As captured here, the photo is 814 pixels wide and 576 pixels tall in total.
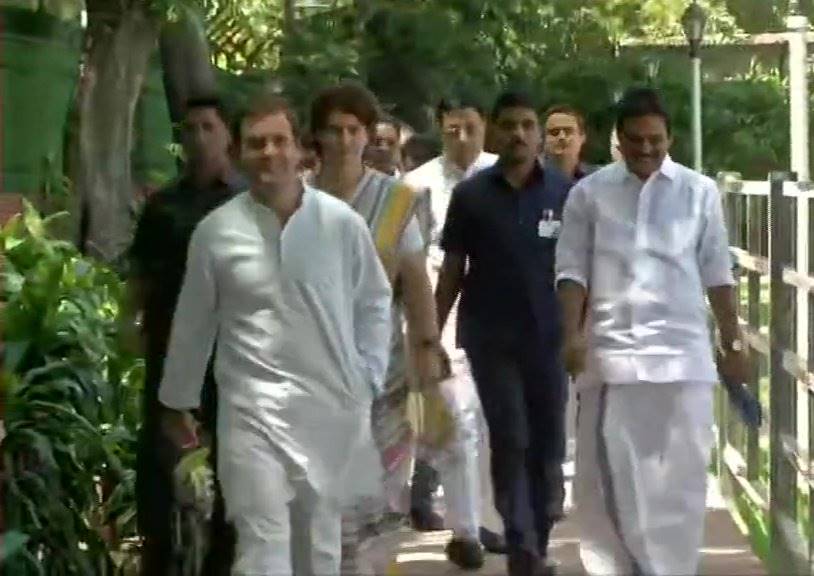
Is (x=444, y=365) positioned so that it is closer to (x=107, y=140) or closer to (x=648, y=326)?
(x=648, y=326)

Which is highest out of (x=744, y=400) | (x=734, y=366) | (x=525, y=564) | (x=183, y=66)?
(x=183, y=66)

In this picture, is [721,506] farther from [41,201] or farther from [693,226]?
[41,201]

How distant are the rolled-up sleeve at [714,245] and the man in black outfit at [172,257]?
153 centimetres

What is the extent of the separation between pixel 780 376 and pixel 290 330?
323 centimetres

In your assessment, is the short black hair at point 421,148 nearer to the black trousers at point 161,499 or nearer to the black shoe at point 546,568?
the black shoe at point 546,568

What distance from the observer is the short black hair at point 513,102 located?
734 cm

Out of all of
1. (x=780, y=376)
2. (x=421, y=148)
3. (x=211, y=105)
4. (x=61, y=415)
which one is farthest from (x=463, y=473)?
(x=421, y=148)

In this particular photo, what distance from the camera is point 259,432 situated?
543cm

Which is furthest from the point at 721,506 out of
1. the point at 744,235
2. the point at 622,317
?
the point at 622,317

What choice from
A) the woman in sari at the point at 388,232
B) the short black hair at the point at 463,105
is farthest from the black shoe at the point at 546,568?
the short black hair at the point at 463,105

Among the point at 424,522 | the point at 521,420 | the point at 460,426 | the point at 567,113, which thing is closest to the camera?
the point at 521,420

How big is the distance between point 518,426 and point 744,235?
3032 millimetres

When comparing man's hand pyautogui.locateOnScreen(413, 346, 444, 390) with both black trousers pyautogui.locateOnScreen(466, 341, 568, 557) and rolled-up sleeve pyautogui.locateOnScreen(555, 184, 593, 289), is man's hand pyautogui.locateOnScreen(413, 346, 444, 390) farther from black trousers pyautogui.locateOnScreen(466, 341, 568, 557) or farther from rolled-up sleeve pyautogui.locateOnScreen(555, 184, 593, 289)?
black trousers pyautogui.locateOnScreen(466, 341, 568, 557)

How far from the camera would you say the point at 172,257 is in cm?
617
